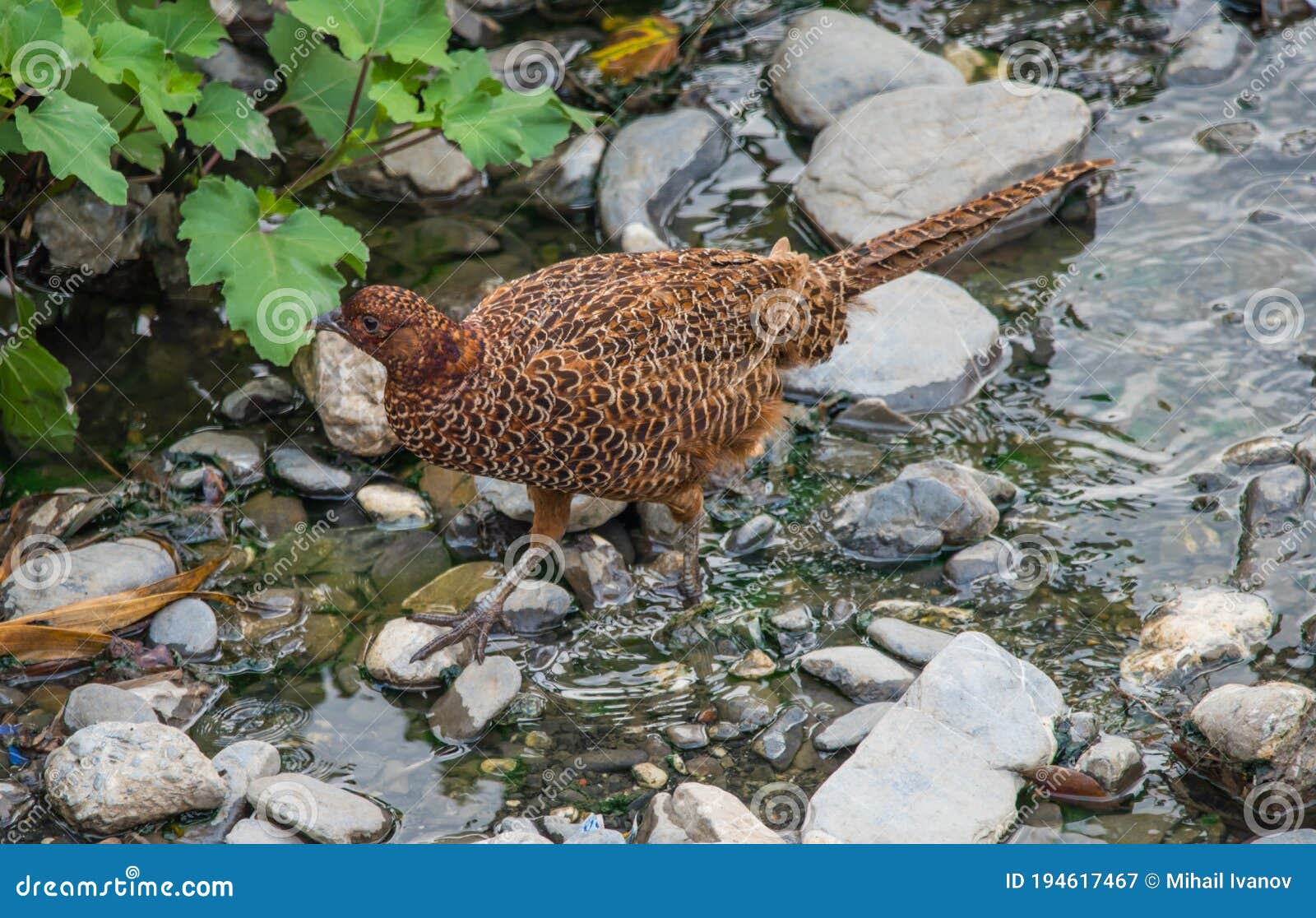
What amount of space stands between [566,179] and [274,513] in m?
2.78

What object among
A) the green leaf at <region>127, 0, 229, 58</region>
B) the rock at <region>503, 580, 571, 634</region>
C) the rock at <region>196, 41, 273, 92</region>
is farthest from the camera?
the rock at <region>196, 41, 273, 92</region>

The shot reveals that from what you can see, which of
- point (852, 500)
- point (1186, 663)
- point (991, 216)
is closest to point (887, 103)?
point (991, 216)

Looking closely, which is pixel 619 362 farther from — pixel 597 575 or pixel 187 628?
pixel 187 628

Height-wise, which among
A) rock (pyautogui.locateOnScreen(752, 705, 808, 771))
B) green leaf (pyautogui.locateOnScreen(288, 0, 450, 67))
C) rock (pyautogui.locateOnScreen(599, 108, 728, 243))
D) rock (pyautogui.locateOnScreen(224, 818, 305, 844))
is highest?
green leaf (pyautogui.locateOnScreen(288, 0, 450, 67))

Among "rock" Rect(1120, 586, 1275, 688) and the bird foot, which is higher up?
the bird foot

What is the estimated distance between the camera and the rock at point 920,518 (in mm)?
6016

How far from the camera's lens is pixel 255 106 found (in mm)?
6762

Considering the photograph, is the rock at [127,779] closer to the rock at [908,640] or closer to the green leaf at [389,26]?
the rock at [908,640]

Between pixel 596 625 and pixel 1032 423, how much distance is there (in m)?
2.49

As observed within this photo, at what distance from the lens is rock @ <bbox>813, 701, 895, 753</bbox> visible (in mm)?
5129

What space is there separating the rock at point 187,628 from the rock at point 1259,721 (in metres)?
4.05

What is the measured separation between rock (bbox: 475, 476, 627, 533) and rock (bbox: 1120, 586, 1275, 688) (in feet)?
7.88

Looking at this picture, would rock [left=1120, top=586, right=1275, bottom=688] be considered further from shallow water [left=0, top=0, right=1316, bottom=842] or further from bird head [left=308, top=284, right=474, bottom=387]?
bird head [left=308, top=284, right=474, bottom=387]

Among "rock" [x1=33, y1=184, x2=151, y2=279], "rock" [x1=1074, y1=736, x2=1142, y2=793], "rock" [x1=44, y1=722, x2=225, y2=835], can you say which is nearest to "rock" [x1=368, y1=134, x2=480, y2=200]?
"rock" [x1=33, y1=184, x2=151, y2=279]
